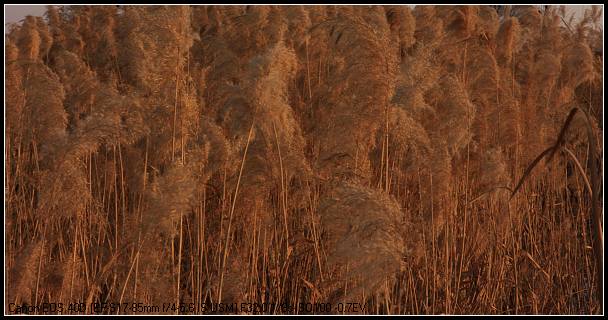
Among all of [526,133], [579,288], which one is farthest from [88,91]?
[579,288]

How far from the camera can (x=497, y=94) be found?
4305 millimetres

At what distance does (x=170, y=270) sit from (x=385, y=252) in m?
1.35

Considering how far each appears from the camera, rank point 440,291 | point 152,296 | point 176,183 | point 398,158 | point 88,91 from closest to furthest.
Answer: point 176,183 < point 152,296 < point 440,291 < point 398,158 < point 88,91

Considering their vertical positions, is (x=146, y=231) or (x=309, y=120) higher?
(x=309, y=120)

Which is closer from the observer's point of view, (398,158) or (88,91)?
(398,158)

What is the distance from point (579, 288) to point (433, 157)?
140cm

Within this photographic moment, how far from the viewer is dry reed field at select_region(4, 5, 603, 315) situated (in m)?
2.60

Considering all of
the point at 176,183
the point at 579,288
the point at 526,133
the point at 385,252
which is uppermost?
the point at 526,133

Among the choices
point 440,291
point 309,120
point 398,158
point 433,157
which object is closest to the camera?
point 433,157

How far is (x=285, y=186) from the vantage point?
320 centimetres

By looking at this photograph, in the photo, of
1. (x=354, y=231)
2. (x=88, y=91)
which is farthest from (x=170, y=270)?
(x=88, y=91)

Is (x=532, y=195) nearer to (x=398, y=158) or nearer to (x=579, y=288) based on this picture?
(x=579, y=288)

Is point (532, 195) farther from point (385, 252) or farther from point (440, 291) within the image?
point (385, 252)

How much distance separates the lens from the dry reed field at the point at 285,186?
8.54ft
